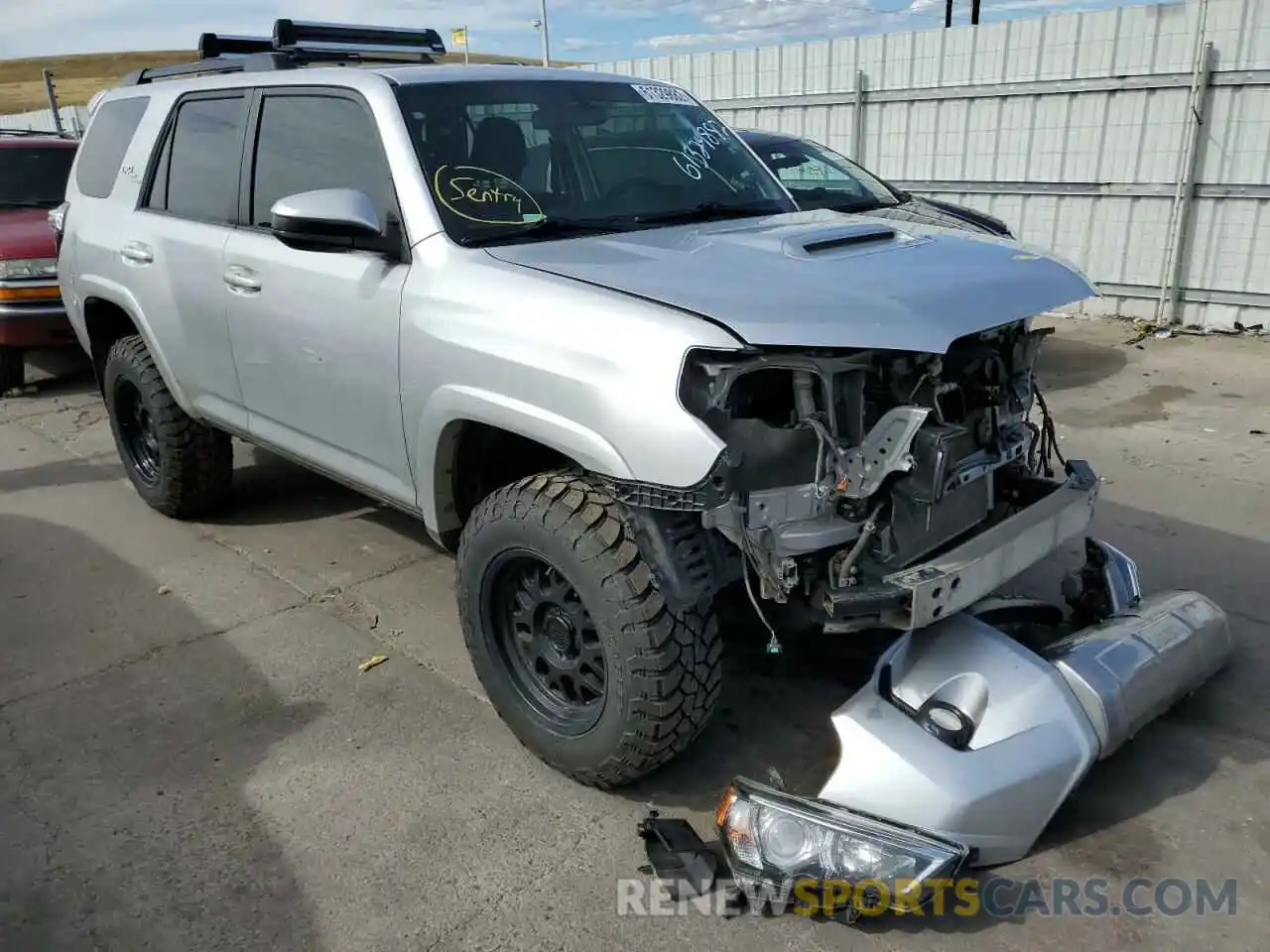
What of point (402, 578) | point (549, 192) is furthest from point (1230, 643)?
point (402, 578)

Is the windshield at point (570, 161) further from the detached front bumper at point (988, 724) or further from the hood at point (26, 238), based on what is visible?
the hood at point (26, 238)

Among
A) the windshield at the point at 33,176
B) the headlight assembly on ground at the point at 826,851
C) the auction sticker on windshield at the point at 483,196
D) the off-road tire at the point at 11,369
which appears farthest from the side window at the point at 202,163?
the windshield at the point at 33,176

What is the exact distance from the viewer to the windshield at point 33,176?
8.96 meters

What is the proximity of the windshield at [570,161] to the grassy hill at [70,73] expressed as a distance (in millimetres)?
40613

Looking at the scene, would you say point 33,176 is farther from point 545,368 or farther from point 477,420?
point 545,368

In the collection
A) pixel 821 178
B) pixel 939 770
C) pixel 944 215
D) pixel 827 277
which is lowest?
pixel 939 770

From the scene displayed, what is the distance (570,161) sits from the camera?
3660 mm

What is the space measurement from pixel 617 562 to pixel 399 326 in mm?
1136

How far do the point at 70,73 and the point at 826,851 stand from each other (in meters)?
78.3

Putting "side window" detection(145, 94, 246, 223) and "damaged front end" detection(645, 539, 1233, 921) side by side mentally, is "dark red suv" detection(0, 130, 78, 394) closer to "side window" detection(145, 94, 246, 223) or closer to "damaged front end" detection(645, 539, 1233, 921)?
"side window" detection(145, 94, 246, 223)

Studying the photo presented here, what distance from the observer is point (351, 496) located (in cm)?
560

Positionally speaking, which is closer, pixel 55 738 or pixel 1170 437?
pixel 55 738

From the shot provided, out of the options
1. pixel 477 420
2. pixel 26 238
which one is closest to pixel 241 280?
pixel 477 420

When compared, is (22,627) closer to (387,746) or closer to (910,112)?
(387,746)
